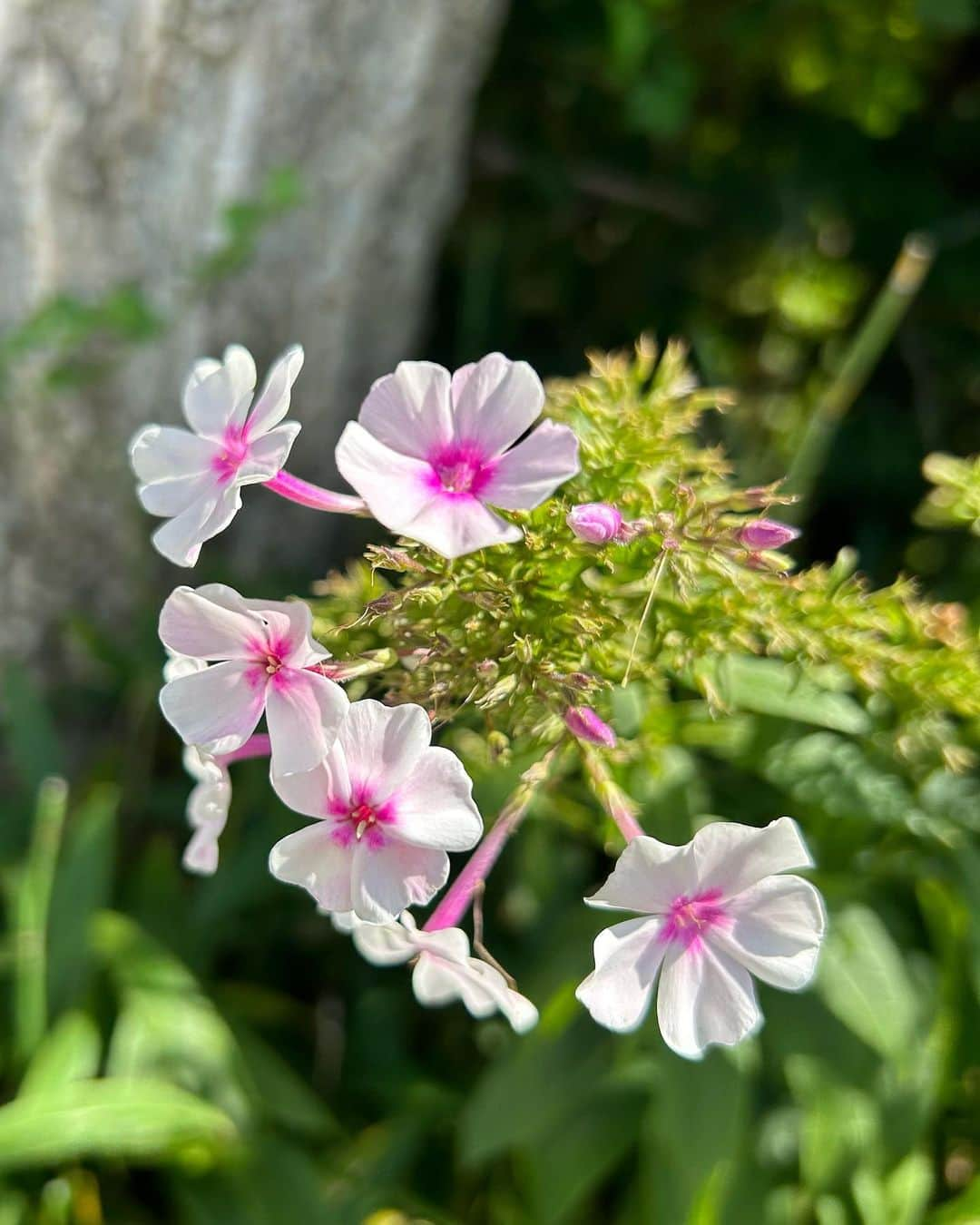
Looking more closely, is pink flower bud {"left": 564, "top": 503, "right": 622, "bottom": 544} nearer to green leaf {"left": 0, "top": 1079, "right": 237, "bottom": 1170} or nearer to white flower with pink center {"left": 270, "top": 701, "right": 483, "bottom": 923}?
white flower with pink center {"left": 270, "top": 701, "right": 483, "bottom": 923}

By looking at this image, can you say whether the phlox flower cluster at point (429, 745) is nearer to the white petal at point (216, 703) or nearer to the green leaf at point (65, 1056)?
the white petal at point (216, 703)

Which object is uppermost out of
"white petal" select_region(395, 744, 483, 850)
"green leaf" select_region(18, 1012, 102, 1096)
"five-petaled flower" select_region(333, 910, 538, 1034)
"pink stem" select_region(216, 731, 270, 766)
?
"white petal" select_region(395, 744, 483, 850)

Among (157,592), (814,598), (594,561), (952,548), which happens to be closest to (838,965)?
(814,598)

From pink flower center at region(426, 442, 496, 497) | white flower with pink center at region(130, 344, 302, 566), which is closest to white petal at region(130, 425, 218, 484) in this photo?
white flower with pink center at region(130, 344, 302, 566)

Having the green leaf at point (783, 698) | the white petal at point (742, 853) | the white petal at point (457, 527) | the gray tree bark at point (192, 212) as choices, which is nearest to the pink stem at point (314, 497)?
the white petal at point (457, 527)

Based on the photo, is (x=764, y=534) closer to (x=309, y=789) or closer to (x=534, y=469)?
(x=534, y=469)

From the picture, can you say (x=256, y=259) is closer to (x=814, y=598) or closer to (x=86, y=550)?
(x=86, y=550)

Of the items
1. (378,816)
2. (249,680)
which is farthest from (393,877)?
(249,680)
